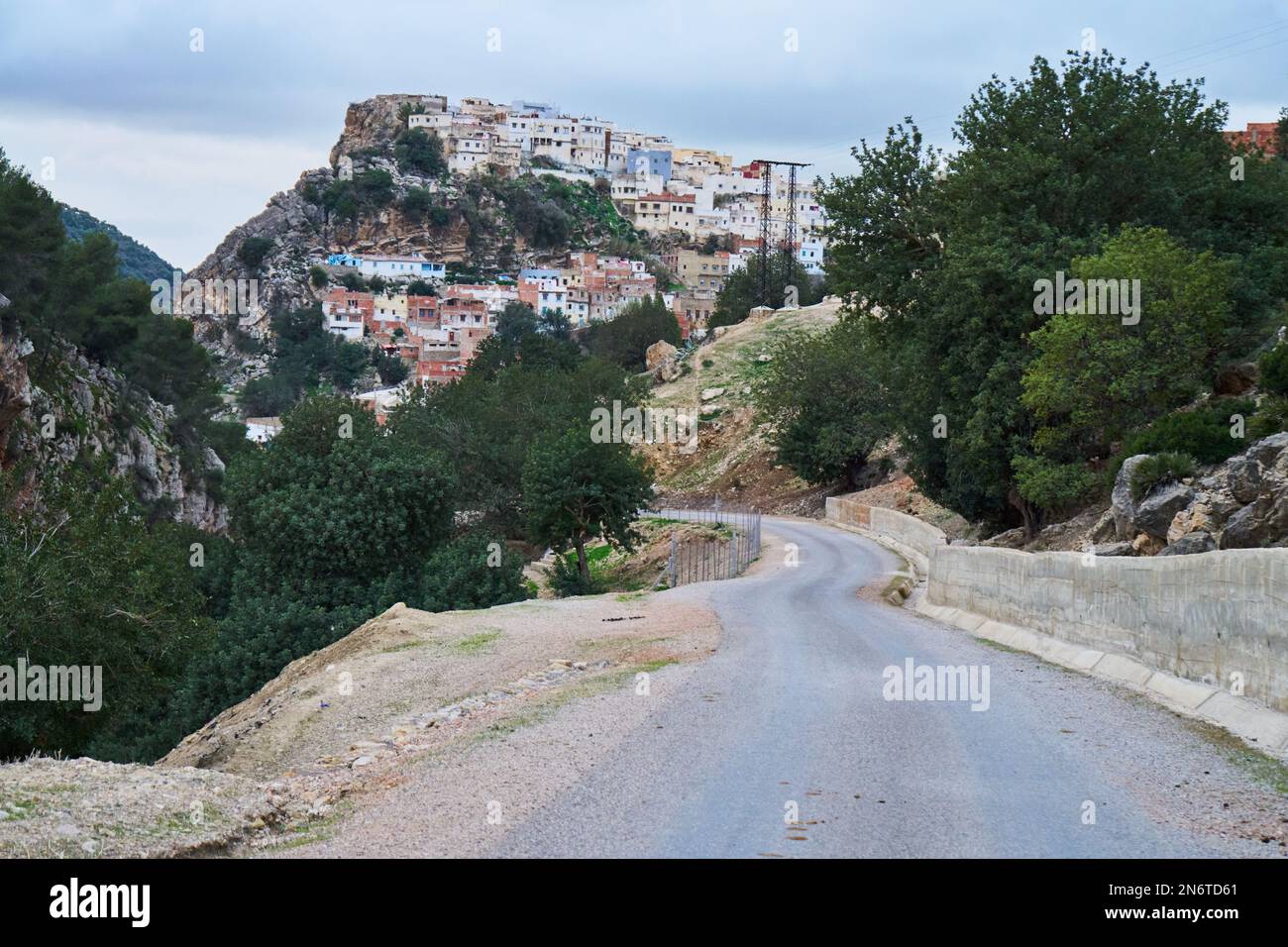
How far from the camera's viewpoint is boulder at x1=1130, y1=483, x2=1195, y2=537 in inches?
990

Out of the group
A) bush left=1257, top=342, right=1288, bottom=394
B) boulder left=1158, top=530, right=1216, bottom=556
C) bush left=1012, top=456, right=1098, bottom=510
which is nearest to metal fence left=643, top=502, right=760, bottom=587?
bush left=1012, top=456, right=1098, bottom=510

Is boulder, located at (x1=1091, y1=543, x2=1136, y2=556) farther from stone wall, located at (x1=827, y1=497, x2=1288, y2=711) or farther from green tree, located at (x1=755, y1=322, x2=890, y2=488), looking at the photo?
green tree, located at (x1=755, y1=322, x2=890, y2=488)

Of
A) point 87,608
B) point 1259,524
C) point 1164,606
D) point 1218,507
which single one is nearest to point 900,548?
point 1218,507

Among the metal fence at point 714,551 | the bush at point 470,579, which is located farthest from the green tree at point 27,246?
the metal fence at point 714,551

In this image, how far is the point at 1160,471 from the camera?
26328mm

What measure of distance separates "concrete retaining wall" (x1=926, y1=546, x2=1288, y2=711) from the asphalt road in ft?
2.37

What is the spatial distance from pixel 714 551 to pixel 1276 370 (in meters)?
27.8

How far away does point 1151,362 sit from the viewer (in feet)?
106

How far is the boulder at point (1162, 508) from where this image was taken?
25141mm

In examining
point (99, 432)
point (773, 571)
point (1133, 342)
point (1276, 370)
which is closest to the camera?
point (1276, 370)

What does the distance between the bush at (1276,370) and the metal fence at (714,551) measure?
18891 mm
